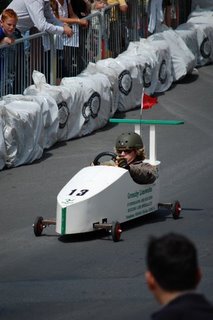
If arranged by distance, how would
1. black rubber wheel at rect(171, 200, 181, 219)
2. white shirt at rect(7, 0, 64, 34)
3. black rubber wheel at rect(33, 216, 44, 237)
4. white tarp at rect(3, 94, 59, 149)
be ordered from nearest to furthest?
black rubber wheel at rect(33, 216, 44, 237) < black rubber wheel at rect(171, 200, 181, 219) < white tarp at rect(3, 94, 59, 149) < white shirt at rect(7, 0, 64, 34)

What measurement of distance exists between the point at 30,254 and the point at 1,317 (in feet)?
6.40

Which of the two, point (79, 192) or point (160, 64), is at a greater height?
point (79, 192)

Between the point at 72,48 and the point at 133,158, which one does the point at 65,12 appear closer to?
the point at 72,48

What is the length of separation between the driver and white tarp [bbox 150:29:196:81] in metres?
7.82

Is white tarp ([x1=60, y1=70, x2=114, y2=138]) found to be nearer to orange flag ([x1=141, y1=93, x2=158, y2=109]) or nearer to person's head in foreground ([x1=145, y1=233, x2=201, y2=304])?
orange flag ([x1=141, y1=93, x2=158, y2=109])

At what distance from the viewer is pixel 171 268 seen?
11.5 feet

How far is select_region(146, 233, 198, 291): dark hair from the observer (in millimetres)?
3496

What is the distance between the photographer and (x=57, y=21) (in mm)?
15086

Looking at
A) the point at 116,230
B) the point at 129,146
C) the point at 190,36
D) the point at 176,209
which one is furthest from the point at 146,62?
the point at 116,230

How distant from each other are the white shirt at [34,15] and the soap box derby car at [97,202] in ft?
14.5

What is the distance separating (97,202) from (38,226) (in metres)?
0.68

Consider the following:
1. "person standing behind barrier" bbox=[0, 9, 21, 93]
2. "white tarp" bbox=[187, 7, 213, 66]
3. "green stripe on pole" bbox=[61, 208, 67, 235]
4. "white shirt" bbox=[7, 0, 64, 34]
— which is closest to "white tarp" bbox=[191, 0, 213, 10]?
"white tarp" bbox=[187, 7, 213, 66]

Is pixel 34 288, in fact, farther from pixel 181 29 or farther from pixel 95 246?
pixel 181 29

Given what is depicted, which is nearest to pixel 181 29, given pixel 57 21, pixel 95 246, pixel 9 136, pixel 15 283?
pixel 57 21
